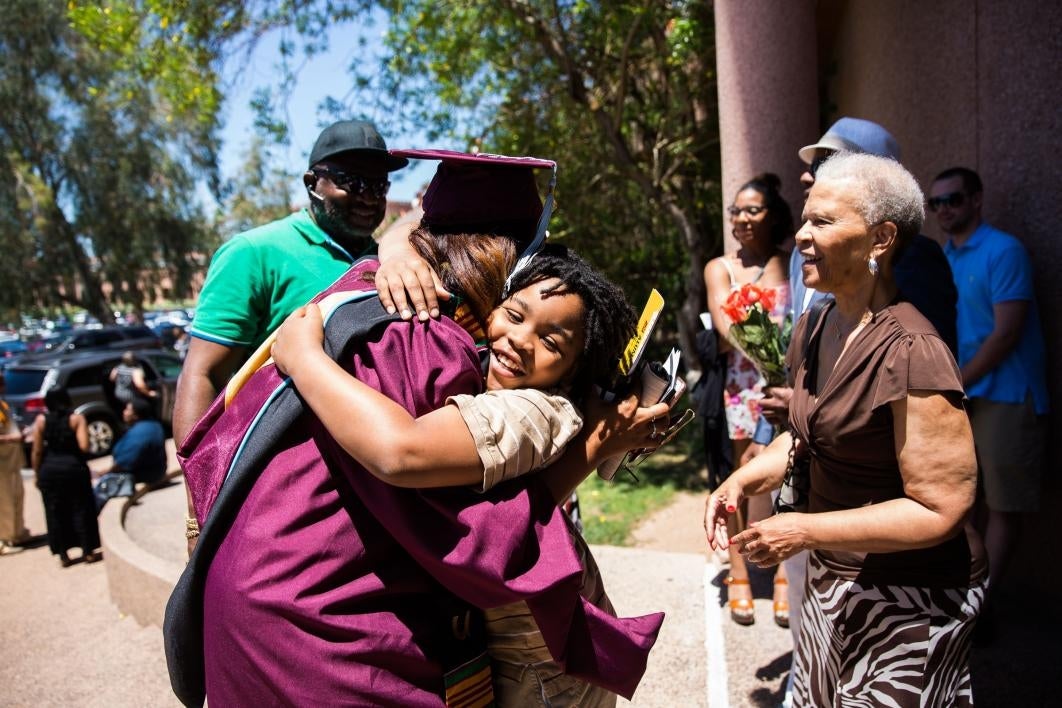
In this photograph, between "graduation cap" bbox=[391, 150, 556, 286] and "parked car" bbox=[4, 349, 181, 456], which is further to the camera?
"parked car" bbox=[4, 349, 181, 456]

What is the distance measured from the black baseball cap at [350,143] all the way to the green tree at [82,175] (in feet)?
81.1

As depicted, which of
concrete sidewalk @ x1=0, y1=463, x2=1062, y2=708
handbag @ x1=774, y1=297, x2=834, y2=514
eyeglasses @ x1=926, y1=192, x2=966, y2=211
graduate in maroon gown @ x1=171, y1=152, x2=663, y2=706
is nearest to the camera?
graduate in maroon gown @ x1=171, y1=152, x2=663, y2=706

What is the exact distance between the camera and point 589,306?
1.65m

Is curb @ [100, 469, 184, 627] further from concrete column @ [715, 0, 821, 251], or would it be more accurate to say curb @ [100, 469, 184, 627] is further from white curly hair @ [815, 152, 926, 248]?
white curly hair @ [815, 152, 926, 248]

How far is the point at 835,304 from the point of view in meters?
2.43

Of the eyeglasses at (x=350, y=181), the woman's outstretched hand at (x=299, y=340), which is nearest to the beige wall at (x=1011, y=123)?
the eyeglasses at (x=350, y=181)

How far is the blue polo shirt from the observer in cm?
387

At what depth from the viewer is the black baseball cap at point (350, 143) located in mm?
2938

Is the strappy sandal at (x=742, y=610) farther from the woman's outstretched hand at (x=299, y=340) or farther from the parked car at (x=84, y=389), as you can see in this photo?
Result: the parked car at (x=84, y=389)

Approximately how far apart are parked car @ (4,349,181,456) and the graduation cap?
41.4 ft

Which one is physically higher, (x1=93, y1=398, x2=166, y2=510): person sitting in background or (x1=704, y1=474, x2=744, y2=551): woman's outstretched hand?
(x1=704, y1=474, x2=744, y2=551): woman's outstretched hand

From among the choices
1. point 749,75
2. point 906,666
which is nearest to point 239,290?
point 906,666

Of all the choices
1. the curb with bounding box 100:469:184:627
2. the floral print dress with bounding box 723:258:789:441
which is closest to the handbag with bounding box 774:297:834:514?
the floral print dress with bounding box 723:258:789:441

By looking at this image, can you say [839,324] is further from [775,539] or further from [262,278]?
[262,278]
